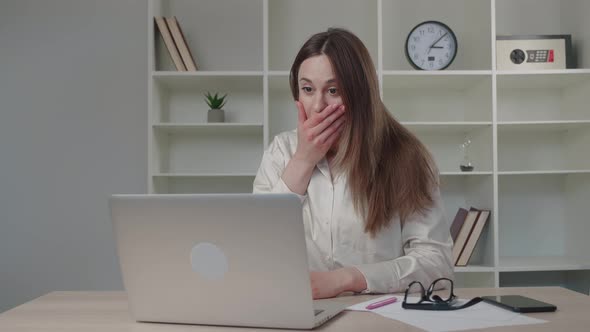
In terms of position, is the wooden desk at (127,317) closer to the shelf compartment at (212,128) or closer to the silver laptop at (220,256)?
the silver laptop at (220,256)

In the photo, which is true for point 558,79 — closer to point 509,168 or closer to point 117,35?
point 509,168

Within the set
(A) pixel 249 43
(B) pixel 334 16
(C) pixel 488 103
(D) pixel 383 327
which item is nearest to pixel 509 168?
(C) pixel 488 103

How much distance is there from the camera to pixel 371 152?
176 cm

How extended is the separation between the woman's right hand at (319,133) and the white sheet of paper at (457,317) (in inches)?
25.2

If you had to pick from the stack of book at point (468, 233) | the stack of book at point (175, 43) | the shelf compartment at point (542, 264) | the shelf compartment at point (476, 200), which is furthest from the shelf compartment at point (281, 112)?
the shelf compartment at point (542, 264)

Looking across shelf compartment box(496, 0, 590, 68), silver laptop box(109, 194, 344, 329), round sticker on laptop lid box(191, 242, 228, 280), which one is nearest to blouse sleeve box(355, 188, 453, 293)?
silver laptop box(109, 194, 344, 329)

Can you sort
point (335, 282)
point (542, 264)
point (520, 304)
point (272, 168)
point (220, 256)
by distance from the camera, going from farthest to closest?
1. point (542, 264)
2. point (272, 168)
3. point (335, 282)
4. point (520, 304)
5. point (220, 256)

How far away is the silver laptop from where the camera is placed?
0.99 m

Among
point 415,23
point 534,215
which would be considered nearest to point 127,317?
point 415,23

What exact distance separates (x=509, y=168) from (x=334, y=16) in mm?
1239

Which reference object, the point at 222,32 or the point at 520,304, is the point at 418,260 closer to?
the point at 520,304

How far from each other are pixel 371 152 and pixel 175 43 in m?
1.60

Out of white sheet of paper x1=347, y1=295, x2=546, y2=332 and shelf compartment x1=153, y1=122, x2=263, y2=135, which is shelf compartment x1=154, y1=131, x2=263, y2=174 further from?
white sheet of paper x1=347, y1=295, x2=546, y2=332

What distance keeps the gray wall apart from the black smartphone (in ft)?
7.89
